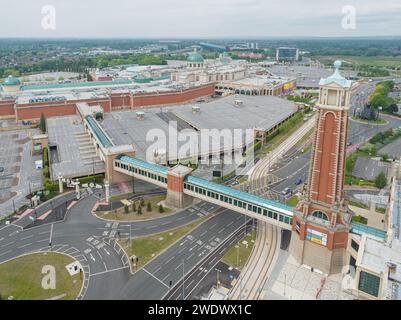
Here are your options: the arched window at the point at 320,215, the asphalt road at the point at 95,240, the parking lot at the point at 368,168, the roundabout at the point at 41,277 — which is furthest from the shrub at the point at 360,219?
the roundabout at the point at 41,277

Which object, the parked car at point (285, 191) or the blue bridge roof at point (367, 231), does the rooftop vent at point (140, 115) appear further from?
the blue bridge roof at point (367, 231)

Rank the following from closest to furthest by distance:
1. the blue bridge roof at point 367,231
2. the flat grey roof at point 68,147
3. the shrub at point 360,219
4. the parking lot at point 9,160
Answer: the blue bridge roof at point 367,231
the shrub at point 360,219
the parking lot at point 9,160
the flat grey roof at point 68,147

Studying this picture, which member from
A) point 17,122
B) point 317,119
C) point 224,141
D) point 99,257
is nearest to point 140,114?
point 224,141

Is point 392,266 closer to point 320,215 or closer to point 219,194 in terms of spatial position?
point 320,215

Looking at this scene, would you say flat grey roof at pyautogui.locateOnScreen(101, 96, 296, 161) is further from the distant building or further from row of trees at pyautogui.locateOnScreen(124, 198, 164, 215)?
the distant building

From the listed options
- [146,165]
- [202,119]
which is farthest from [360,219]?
[202,119]

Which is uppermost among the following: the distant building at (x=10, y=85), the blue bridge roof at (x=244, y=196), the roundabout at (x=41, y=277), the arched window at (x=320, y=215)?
the distant building at (x=10, y=85)
